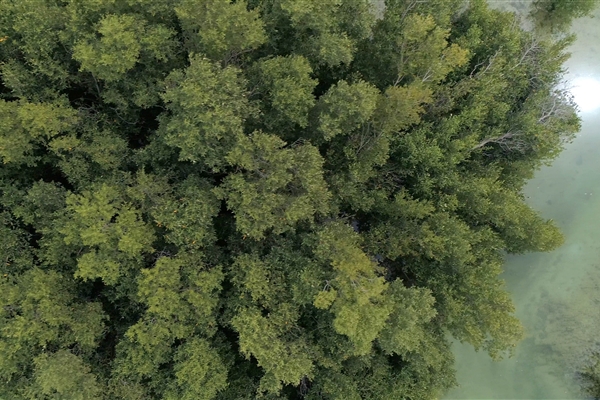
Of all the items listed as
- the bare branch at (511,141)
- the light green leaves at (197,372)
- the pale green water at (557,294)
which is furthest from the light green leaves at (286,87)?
the pale green water at (557,294)

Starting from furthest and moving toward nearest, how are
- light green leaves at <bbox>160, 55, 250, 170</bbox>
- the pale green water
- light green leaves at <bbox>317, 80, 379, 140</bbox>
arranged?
the pale green water → light green leaves at <bbox>317, 80, 379, 140</bbox> → light green leaves at <bbox>160, 55, 250, 170</bbox>

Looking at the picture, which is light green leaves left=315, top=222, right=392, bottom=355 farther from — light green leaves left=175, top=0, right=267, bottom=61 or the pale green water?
the pale green water

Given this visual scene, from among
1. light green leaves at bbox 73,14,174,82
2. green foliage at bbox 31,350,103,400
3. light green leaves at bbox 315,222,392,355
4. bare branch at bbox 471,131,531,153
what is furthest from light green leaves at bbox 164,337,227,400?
bare branch at bbox 471,131,531,153

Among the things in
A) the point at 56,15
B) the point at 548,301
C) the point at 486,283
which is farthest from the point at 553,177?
the point at 56,15

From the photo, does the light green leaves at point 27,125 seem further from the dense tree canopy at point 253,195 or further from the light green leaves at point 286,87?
the light green leaves at point 286,87

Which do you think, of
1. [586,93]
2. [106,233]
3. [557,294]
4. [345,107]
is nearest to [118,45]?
[106,233]
